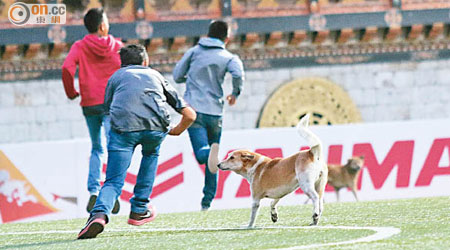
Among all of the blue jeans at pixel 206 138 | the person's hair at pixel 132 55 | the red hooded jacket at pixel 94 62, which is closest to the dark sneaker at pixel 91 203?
the red hooded jacket at pixel 94 62

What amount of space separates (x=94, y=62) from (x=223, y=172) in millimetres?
3920

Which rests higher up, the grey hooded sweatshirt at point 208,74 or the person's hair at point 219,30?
the person's hair at point 219,30

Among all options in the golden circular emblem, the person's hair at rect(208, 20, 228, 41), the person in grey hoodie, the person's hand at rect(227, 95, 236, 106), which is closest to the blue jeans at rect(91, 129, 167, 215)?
the person's hand at rect(227, 95, 236, 106)

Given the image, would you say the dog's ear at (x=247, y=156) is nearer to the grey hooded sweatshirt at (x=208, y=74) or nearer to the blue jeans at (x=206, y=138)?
the blue jeans at (x=206, y=138)

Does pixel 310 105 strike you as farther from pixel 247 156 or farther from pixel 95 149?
pixel 247 156

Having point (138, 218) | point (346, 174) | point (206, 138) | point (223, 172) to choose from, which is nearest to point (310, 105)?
point (223, 172)

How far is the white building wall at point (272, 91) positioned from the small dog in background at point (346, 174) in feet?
33.3

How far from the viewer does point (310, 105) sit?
2569 cm

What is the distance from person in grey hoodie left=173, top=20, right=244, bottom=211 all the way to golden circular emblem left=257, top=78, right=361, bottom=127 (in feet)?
46.1

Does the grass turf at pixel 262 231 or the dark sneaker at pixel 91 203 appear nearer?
the grass turf at pixel 262 231

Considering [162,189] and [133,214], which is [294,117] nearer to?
[162,189]

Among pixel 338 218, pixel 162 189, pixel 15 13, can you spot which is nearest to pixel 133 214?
pixel 338 218

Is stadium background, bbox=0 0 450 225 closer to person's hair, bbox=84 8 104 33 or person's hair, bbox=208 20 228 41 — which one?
person's hair, bbox=208 20 228 41

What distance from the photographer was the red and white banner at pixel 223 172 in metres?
14.4
